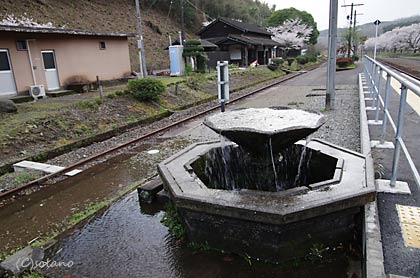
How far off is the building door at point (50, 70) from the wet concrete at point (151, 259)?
12626 mm

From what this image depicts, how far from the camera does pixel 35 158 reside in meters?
7.43

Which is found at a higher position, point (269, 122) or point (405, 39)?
point (405, 39)

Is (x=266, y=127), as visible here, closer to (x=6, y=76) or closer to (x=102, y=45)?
(x=6, y=76)

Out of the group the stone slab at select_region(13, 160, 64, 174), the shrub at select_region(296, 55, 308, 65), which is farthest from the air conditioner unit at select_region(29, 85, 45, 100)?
the shrub at select_region(296, 55, 308, 65)

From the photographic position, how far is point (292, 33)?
186ft

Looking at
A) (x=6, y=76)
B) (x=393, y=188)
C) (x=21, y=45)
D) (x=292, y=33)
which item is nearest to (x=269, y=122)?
(x=393, y=188)

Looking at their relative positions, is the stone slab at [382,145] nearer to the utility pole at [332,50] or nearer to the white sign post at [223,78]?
the white sign post at [223,78]

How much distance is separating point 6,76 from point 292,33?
53241 millimetres

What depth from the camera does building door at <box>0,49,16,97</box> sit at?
1228cm

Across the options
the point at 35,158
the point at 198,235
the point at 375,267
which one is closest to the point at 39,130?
the point at 35,158

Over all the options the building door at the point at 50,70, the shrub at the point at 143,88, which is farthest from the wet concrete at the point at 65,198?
the building door at the point at 50,70

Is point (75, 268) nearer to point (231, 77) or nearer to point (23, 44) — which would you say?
point (23, 44)

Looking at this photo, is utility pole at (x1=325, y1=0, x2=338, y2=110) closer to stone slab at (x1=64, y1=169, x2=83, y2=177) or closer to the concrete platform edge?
the concrete platform edge

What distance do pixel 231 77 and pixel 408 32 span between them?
76259mm
